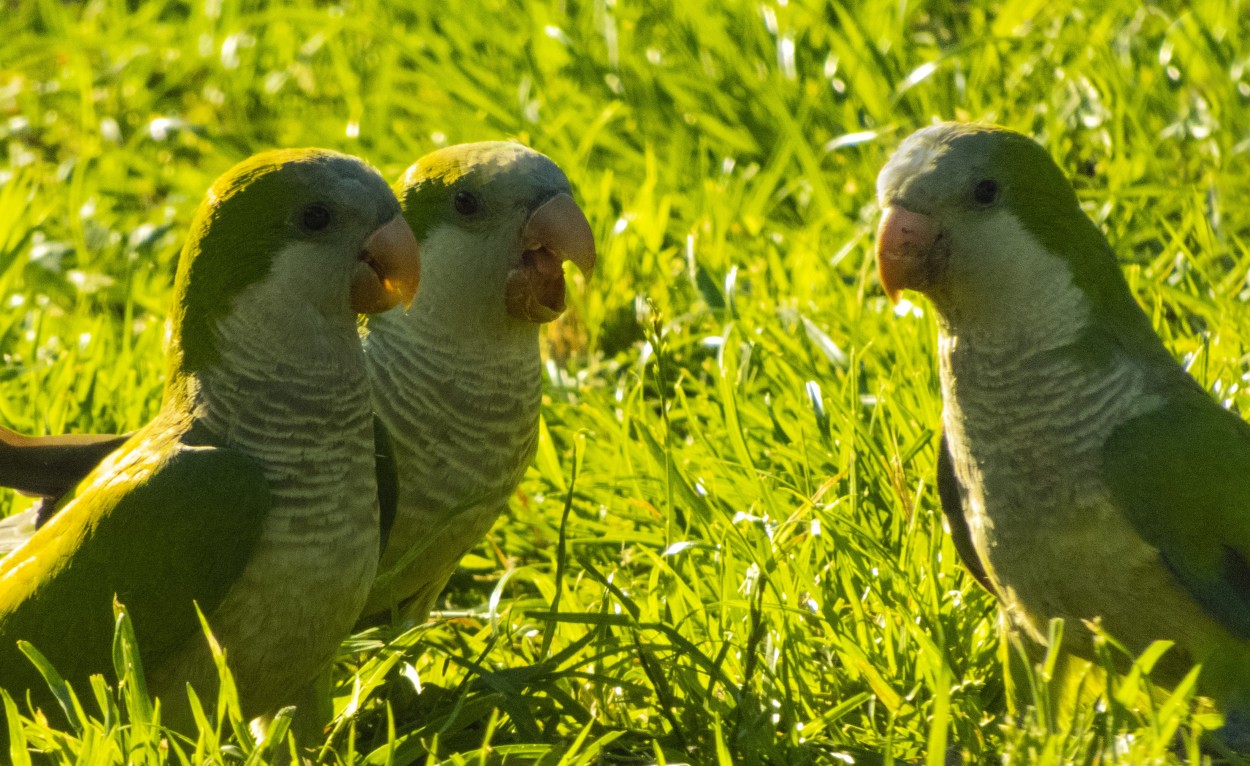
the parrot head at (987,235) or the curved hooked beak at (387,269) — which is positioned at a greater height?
the parrot head at (987,235)

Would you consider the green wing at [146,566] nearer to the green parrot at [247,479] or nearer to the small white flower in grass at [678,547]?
the green parrot at [247,479]

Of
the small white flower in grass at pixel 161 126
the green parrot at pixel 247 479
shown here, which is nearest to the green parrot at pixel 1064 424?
the green parrot at pixel 247 479

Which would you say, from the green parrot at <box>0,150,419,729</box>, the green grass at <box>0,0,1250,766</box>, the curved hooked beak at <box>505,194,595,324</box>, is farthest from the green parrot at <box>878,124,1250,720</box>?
the green parrot at <box>0,150,419,729</box>

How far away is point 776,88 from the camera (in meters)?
4.81

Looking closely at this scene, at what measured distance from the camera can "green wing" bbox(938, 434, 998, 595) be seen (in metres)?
2.88

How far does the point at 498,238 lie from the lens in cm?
313

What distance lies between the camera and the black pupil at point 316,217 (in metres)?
2.66

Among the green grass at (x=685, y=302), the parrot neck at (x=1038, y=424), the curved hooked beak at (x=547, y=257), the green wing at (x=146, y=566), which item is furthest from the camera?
the curved hooked beak at (x=547, y=257)

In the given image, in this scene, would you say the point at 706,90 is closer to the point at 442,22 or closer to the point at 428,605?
the point at 442,22

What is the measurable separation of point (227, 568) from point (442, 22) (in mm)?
3405

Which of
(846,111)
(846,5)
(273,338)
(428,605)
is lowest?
(428,605)

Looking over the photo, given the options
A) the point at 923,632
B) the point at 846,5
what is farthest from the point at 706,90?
the point at 923,632

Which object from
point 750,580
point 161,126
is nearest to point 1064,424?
point 750,580

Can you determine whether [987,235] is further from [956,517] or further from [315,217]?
[315,217]
